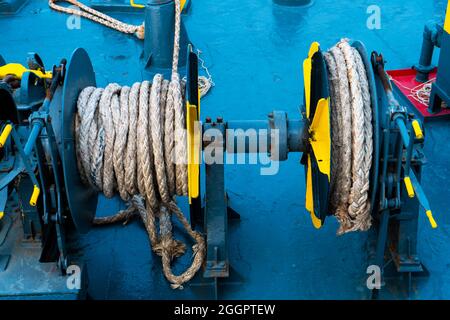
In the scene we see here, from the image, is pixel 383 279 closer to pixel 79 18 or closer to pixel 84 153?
pixel 84 153

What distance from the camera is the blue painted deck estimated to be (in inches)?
133

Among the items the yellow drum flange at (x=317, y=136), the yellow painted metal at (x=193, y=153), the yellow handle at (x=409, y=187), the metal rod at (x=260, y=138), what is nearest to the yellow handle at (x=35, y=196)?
the yellow painted metal at (x=193, y=153)

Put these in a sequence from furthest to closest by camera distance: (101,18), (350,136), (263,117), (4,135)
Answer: (101,18), (263,117), (350,136), (4,135)

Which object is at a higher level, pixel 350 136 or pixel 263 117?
pixel 350 136

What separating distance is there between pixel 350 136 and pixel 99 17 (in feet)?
13.4

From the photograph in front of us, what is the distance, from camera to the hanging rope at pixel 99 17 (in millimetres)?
5888

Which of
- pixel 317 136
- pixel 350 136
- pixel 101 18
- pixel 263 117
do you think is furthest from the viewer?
pixel 101 18

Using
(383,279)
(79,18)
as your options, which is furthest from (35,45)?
(383,279)

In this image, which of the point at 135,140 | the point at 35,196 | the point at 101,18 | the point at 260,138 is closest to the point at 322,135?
the point at 260,138

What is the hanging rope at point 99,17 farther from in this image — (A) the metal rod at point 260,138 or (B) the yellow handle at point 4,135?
(B) the yellow handle at point 4,135

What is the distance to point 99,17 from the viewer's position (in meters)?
6.21

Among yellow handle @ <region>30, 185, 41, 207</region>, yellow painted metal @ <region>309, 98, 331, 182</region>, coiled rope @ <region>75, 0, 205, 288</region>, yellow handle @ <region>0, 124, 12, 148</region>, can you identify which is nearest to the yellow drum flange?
yellow painted metal @ <region>309, 98, 331, 182</region>

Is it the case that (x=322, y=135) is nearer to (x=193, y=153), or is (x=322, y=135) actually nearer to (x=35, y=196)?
(x=193, y=153)

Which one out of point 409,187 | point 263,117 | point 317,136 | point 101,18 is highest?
point 317,136
